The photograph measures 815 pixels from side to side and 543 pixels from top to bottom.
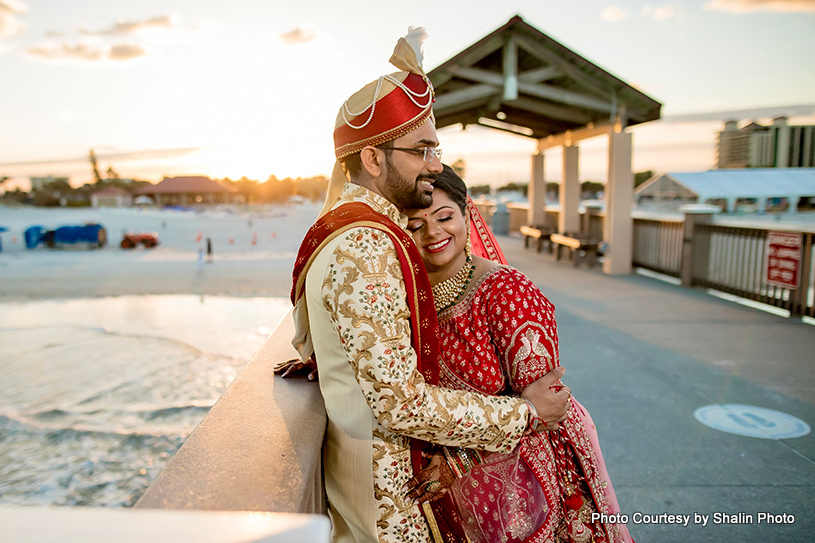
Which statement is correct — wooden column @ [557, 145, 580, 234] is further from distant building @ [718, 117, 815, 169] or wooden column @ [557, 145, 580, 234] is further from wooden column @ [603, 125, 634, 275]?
distant building @ [718, 117, 815, 169]

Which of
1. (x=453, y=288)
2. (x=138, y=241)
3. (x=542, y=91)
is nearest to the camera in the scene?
(x=453, y=288)

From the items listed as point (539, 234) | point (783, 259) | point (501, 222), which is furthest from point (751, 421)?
point (501, 222)

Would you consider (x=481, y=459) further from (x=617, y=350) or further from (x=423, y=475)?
(x=617, y=350)

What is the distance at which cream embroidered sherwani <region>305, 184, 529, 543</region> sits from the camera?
4.35 ft

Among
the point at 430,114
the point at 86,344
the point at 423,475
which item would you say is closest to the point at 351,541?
the point at 423,475

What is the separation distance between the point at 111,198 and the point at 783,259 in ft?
288

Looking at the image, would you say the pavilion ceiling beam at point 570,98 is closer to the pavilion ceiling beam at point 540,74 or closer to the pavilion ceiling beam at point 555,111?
the pavilion ceiling beam at point 540,74

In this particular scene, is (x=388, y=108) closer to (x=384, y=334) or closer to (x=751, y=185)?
(x=384, y=334)

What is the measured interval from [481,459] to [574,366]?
162 inches

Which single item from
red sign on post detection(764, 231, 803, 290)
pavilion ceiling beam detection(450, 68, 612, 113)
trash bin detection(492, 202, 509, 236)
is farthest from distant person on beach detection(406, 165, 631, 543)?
trash bin detection(492, 202, 509, 236)

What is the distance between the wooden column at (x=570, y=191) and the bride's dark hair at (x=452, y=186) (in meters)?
12.8

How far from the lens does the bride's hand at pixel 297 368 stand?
226 cm

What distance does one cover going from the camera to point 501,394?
1732 mm

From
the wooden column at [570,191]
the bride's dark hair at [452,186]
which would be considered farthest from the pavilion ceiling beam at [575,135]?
the bride's dark hair at [452,186]
